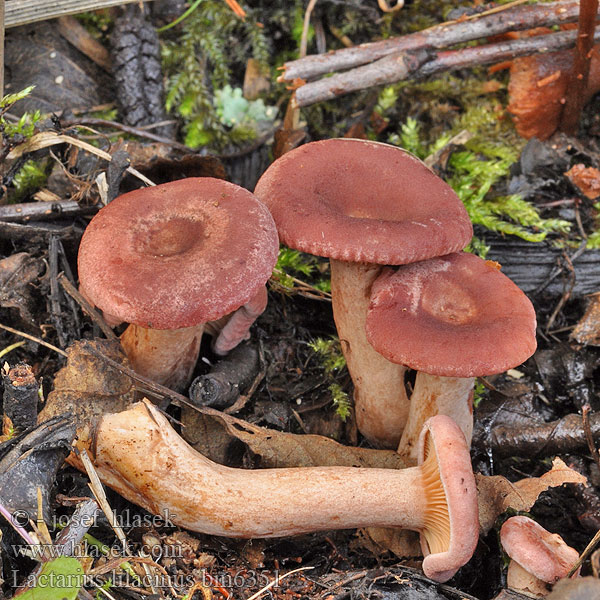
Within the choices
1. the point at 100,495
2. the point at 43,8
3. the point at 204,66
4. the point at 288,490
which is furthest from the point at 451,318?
the point at 43,8

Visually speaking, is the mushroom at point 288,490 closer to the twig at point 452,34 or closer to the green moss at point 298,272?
the green moss at point 298,272

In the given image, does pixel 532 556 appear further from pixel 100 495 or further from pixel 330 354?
pixel 100 495

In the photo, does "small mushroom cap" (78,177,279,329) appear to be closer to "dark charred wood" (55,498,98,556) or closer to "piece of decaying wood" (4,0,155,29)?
"dark charred wood" (55,498,98,556)

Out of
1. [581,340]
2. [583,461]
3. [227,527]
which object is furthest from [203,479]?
[581,340]

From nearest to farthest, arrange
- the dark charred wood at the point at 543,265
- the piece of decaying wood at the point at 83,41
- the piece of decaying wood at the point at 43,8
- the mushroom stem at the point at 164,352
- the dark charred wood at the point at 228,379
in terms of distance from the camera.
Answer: the mushroom stem at the point at 164,352 < the dark charred wood at the point at 228,379 < the piece of decaying wood at the point at 43,8 < the dark charred wood at the point at 543,265 < the piece of decaying wood at the point at 83,41

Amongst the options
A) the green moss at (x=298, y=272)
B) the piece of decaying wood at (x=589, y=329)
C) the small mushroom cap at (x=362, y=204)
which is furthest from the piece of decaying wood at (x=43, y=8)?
the piece of decaying wood at (x=589, y=329)

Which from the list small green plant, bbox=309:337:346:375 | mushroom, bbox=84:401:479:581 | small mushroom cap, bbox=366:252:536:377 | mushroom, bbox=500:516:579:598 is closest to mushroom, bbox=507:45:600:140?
small mushroom cap, bbox=366:252:536:377

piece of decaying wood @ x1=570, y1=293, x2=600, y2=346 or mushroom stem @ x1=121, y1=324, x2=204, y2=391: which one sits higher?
mushroom stem @ x1=121, y1=324, x2=204, y2=391
